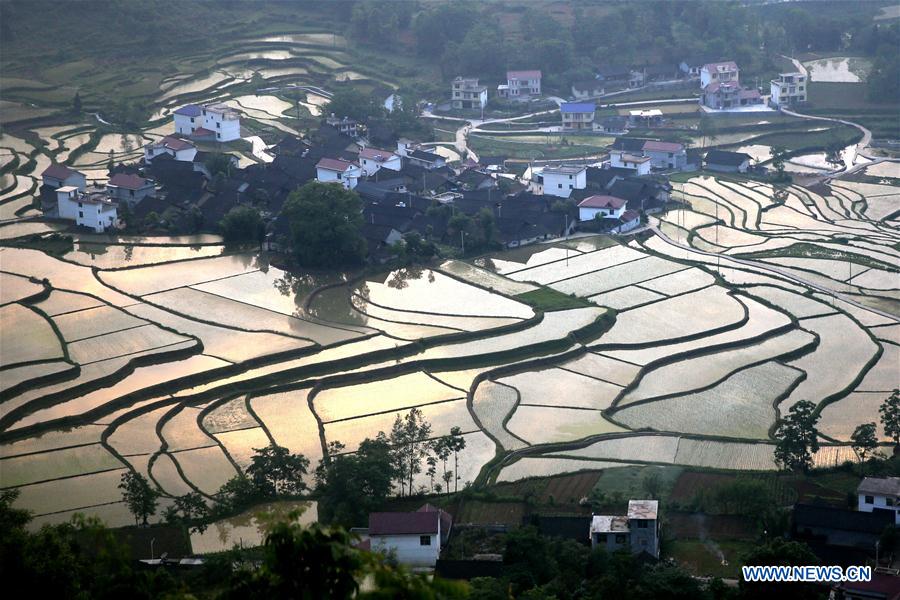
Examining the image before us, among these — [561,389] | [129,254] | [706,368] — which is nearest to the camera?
[561,389]

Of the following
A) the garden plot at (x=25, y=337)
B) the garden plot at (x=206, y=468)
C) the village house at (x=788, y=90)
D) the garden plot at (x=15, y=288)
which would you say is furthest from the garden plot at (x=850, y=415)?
the village house at (x=788, y=90)

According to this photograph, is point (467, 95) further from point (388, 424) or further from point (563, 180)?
point (388, 424)

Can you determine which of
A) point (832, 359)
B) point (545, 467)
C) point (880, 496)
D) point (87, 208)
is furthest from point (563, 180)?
point (880, 496)

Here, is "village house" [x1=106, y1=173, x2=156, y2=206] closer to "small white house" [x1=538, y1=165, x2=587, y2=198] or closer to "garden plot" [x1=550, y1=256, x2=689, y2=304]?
"small white house" [x1=538, y1=165, x2=587, y2=198]

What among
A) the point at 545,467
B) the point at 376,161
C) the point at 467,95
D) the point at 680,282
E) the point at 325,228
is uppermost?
the point at 467,95

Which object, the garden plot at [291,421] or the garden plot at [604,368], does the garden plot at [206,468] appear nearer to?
the garden plot at [291,421]

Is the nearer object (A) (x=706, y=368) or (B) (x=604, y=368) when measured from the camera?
(A) (x=706, y=368)

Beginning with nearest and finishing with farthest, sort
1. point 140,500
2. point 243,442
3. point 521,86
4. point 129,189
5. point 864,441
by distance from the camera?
point 140,500 < point 864,441 < point 243,442 < point 129,189 < point 521,86

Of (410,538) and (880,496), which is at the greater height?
(880,496)
